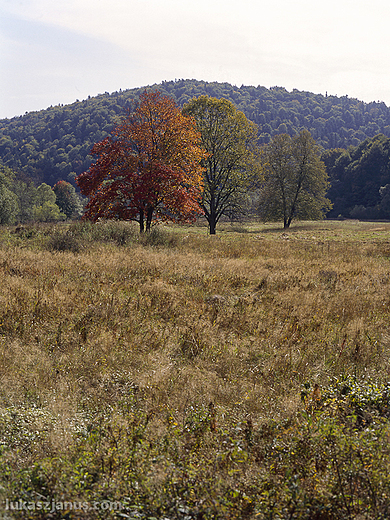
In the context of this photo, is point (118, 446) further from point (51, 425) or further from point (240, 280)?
point (240, 280)

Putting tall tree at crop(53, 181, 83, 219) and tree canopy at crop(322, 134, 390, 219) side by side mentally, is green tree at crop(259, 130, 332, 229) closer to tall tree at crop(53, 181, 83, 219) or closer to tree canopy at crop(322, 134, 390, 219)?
tree canopy at crop(322, 134, 390, 219)

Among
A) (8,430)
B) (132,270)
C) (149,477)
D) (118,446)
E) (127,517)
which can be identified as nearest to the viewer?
(127,517)

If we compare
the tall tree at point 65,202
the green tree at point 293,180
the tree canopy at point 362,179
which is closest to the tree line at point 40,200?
the tall tree at point 65,202

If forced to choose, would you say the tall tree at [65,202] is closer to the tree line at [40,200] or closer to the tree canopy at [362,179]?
the tree line at [40,200]

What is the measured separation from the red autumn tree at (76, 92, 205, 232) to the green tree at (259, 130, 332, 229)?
29.3m

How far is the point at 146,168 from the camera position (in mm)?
14852

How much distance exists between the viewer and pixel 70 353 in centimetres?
470

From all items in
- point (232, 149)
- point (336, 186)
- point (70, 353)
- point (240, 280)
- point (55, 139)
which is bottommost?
point (70, 353)

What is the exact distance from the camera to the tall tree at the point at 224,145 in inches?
1105

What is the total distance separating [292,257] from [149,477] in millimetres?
11498

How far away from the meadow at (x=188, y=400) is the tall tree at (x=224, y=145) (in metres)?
21.5

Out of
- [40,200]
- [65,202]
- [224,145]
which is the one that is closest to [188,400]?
[224,145]

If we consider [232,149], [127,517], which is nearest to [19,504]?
[127,517]

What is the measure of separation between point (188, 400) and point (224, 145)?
28.1 meters
